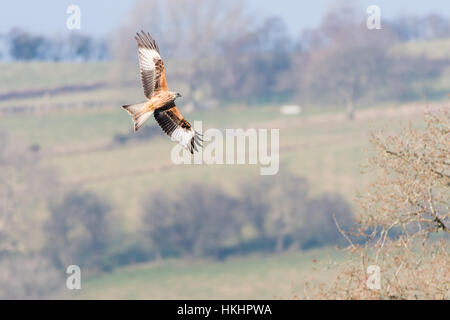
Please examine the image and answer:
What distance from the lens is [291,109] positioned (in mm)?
137000

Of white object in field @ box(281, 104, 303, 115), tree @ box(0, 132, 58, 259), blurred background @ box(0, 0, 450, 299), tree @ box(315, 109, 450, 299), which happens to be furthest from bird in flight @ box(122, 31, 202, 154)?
white object in field @ box(281, 104, 303, 115)

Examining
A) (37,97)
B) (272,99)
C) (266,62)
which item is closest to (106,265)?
(37,97)

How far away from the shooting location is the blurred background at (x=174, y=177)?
89250mm

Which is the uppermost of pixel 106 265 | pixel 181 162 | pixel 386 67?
pixel 386 67

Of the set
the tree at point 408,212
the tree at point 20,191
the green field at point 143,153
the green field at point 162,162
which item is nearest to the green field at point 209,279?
the green field at point 162,162

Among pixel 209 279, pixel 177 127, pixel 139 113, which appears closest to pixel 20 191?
pixel 209 279

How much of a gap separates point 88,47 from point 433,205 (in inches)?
6170

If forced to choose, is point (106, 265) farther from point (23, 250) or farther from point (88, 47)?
point (88, 47)

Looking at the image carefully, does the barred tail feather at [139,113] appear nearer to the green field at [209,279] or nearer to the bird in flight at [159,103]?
the bird in flight at [159,103]

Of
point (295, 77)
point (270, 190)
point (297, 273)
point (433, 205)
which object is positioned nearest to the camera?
point (433, 205)

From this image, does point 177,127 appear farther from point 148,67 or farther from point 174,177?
point 174,177

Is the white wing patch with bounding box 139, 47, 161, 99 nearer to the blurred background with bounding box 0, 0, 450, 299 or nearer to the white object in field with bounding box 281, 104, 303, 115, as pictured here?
the blurred background with bounding box 0, 0, 450, 299

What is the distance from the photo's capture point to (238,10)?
607ft

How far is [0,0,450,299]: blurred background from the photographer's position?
3514 inches
